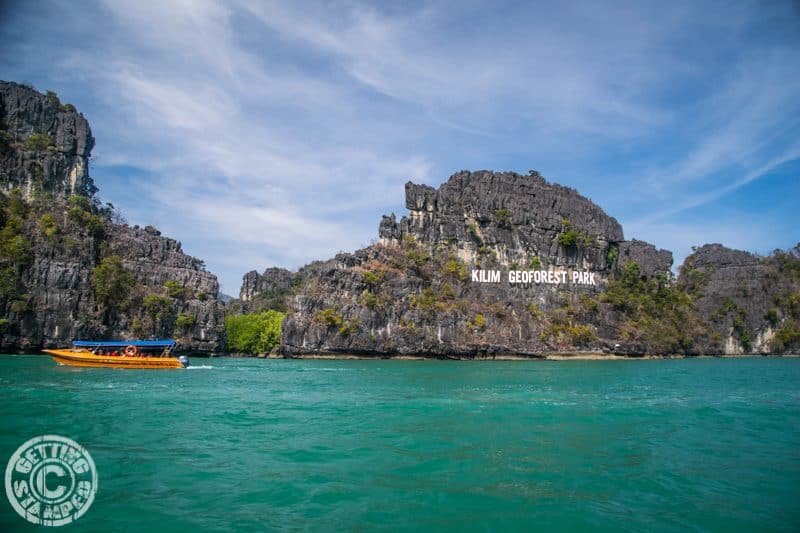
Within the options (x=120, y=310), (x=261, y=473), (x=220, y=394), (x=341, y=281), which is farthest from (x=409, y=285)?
(x=261, y=473)

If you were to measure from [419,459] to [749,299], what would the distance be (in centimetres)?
11853

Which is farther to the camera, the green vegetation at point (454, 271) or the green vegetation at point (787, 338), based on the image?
the green vegetation at point (787, 338)

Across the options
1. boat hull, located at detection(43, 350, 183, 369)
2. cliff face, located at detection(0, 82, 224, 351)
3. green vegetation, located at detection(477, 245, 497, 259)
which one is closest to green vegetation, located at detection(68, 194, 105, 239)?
cliff face, located at detection(0, 82, 224, 351)

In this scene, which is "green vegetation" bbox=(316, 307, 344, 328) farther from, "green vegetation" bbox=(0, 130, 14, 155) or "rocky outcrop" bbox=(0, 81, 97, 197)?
"green vegetation" bbox=(0, 130, 14, 155)

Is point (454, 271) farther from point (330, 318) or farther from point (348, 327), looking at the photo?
point (330, 318)

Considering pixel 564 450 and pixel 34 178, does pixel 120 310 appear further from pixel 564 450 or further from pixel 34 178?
pixel 564 450

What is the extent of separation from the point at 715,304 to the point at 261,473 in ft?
393

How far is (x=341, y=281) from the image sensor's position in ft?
289

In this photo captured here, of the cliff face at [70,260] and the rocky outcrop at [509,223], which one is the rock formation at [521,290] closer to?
the rocky outcrop at [509,223]

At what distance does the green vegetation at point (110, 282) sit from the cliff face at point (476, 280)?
2472 centimetres

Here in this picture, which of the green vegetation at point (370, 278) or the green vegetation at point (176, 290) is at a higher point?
the green vegetation at point (370, 278)

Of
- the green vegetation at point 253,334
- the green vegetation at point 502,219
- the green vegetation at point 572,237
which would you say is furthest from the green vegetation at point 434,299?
the green vegetation at point 572,237

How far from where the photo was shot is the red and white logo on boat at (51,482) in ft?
34.3

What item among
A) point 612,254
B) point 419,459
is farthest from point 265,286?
point 419,459
